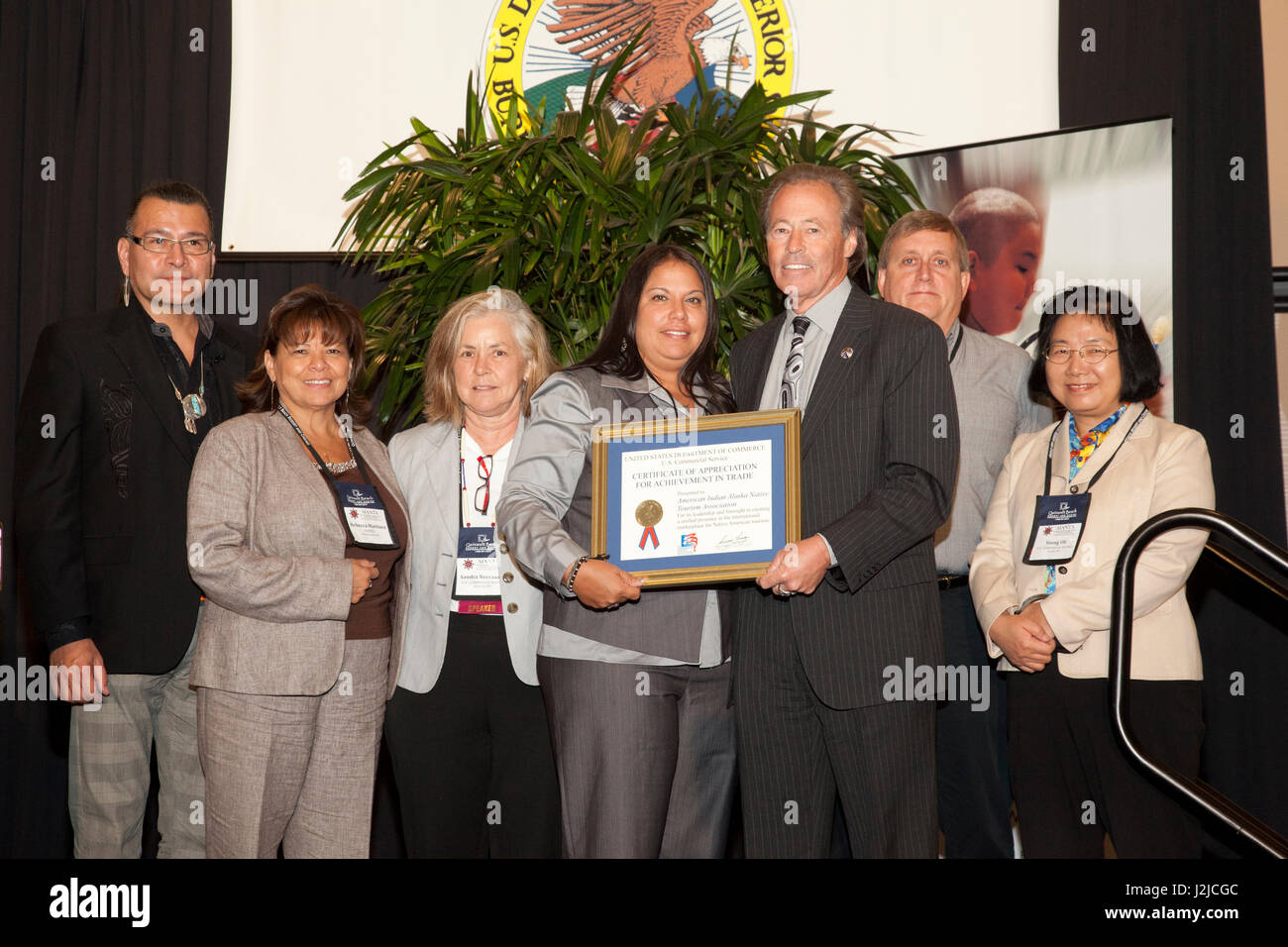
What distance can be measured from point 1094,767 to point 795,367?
1.24m

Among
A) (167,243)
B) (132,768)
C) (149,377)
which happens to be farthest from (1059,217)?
(132,768)

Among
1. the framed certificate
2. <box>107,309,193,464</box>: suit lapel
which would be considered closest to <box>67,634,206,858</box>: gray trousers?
<box>107,309,193,464</box>: suit lapel

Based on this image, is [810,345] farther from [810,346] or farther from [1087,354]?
[1087,354]

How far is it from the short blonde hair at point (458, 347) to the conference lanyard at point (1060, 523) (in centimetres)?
138

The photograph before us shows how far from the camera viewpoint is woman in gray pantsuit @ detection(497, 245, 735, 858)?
2480 mm

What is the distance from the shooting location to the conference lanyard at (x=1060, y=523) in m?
2.84

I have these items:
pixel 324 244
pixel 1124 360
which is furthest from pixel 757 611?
pixel 324 244

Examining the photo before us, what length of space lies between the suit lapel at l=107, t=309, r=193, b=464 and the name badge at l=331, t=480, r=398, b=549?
0.57 metres

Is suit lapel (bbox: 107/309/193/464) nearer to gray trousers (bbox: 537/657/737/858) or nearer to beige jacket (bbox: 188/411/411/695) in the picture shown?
beige jacket (bbox: 188/411/411/695)

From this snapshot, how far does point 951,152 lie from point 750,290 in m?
1.47

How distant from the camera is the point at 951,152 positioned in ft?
14.4

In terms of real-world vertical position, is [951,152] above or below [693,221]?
above

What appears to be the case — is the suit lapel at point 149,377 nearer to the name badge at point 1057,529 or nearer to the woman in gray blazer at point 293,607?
the woman in gray blazer at point 293,607
